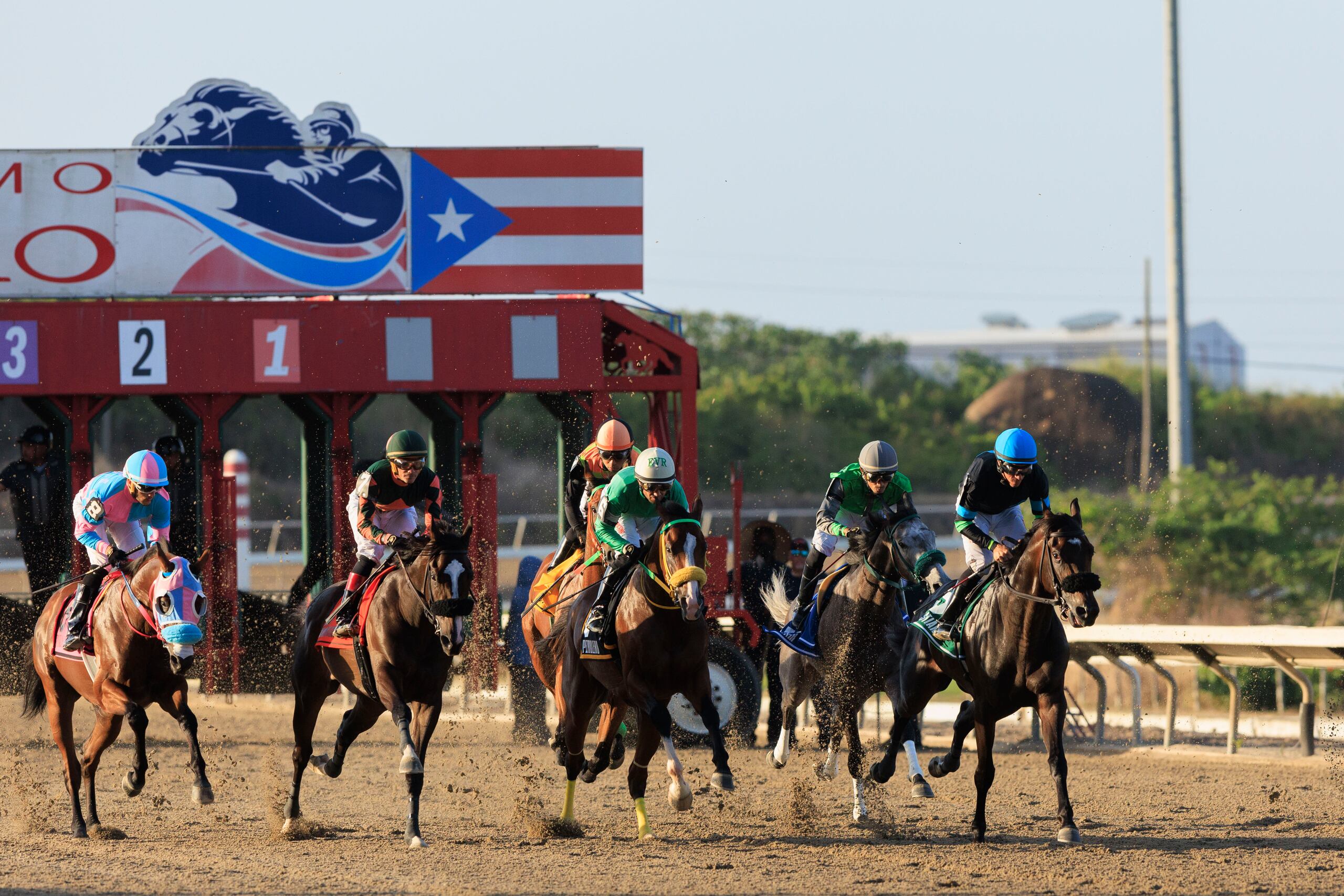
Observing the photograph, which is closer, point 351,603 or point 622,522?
point 351,603

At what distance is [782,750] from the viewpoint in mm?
9133

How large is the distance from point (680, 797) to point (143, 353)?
691 cm

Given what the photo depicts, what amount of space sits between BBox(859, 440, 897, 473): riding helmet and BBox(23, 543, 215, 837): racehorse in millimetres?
3673

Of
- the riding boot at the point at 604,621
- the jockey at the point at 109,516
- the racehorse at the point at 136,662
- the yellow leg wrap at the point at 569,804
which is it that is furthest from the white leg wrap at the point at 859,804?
the jockey at the point at 109,516

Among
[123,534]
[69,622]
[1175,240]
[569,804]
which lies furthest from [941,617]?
[1175,240]

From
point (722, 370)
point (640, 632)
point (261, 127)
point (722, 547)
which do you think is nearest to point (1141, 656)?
point (722, 547)

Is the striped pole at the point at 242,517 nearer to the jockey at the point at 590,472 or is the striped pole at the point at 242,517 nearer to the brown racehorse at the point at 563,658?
the jockey at the point at 590,472

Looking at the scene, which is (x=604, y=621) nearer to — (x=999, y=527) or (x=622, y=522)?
(x=622, y=522)

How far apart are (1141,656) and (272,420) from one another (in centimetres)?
3083

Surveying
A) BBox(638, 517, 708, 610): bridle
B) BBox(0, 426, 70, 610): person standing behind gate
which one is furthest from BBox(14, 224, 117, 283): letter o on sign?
BBox(638, 517, 708, 610): bridle

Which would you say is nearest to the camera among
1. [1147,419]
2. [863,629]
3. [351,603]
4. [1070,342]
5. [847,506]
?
[351,603]

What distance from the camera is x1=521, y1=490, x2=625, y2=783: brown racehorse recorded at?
329 inches

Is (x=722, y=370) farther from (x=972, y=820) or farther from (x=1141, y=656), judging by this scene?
(x=972, y=820)

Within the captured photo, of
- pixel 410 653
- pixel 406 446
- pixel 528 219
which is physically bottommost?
pixel 410 653
